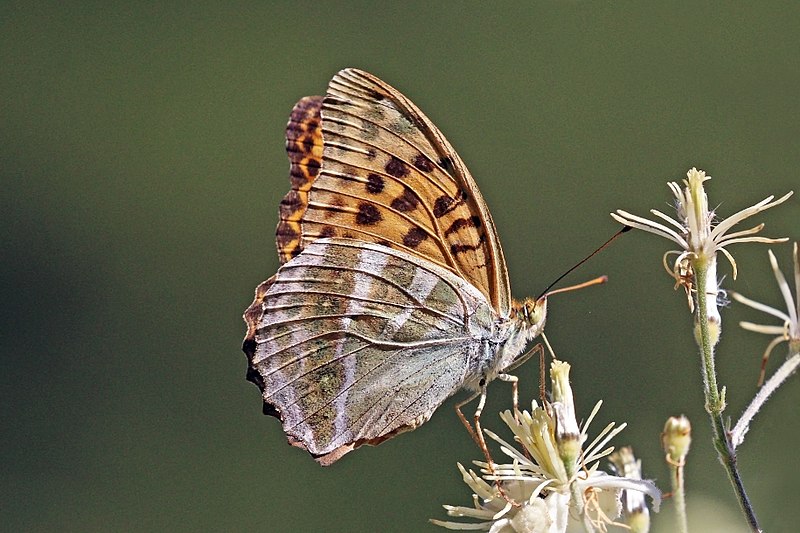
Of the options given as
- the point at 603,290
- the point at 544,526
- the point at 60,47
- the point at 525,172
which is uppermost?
the point at 60,47

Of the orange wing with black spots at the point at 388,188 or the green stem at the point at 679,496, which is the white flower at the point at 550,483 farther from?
the orange wing with black spots at the point at 388,188

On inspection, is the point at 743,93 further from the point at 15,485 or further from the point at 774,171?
the point at 15,485

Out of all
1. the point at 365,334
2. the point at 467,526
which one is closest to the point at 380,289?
the point at 365,334

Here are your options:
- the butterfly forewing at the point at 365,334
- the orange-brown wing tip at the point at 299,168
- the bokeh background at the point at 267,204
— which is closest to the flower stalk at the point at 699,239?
the butterfly forewing at the point at 365,334

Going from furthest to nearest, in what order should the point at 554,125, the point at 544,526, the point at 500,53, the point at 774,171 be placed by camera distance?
1. the point at 500,53
2. the point at 554,125
3. the point at 774,171
4. the point at 544,526

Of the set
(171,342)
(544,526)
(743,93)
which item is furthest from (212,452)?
(544,526)

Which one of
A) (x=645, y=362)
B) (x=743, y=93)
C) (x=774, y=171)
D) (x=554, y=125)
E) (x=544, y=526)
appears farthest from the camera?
(x=554, y=125)
